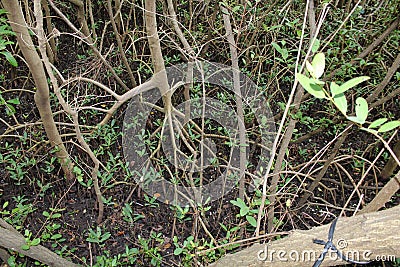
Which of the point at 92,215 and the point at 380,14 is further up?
the point at 380,14

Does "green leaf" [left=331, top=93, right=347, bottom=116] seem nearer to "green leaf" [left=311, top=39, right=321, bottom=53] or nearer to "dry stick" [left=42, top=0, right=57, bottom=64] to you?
"green leaf" [left=311, top=39, right=321, bottom=53]

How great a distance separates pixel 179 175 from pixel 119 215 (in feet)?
1.22

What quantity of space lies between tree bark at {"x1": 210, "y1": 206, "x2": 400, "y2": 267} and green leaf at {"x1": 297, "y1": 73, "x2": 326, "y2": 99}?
10.7 inches

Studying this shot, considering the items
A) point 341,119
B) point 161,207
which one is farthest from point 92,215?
point 341,119

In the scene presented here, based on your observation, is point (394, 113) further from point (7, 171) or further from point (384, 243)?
point (7, 171)

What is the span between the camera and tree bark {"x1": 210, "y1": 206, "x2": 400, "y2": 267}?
2.13 feet

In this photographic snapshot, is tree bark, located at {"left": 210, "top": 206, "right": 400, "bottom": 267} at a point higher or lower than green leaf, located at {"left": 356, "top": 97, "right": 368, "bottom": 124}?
lower

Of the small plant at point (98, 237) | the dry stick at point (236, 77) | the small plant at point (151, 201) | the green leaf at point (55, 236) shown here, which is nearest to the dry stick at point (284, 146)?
the dry stick at point (236, 77)

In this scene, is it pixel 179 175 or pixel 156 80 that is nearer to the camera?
pixel 156 80

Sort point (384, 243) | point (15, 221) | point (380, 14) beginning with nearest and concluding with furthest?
point (384, 243) → point (15, 221) → point (380, 14)

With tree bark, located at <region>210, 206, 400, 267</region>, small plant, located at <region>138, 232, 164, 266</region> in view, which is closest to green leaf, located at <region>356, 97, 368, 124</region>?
tree bark, located at <region>210, 206, 400, 267</region>

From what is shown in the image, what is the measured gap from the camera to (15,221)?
1.64 meters

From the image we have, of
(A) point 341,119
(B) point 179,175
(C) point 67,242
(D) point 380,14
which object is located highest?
(D) point 380,14

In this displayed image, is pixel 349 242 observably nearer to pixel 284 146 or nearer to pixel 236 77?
pixel 284 146
